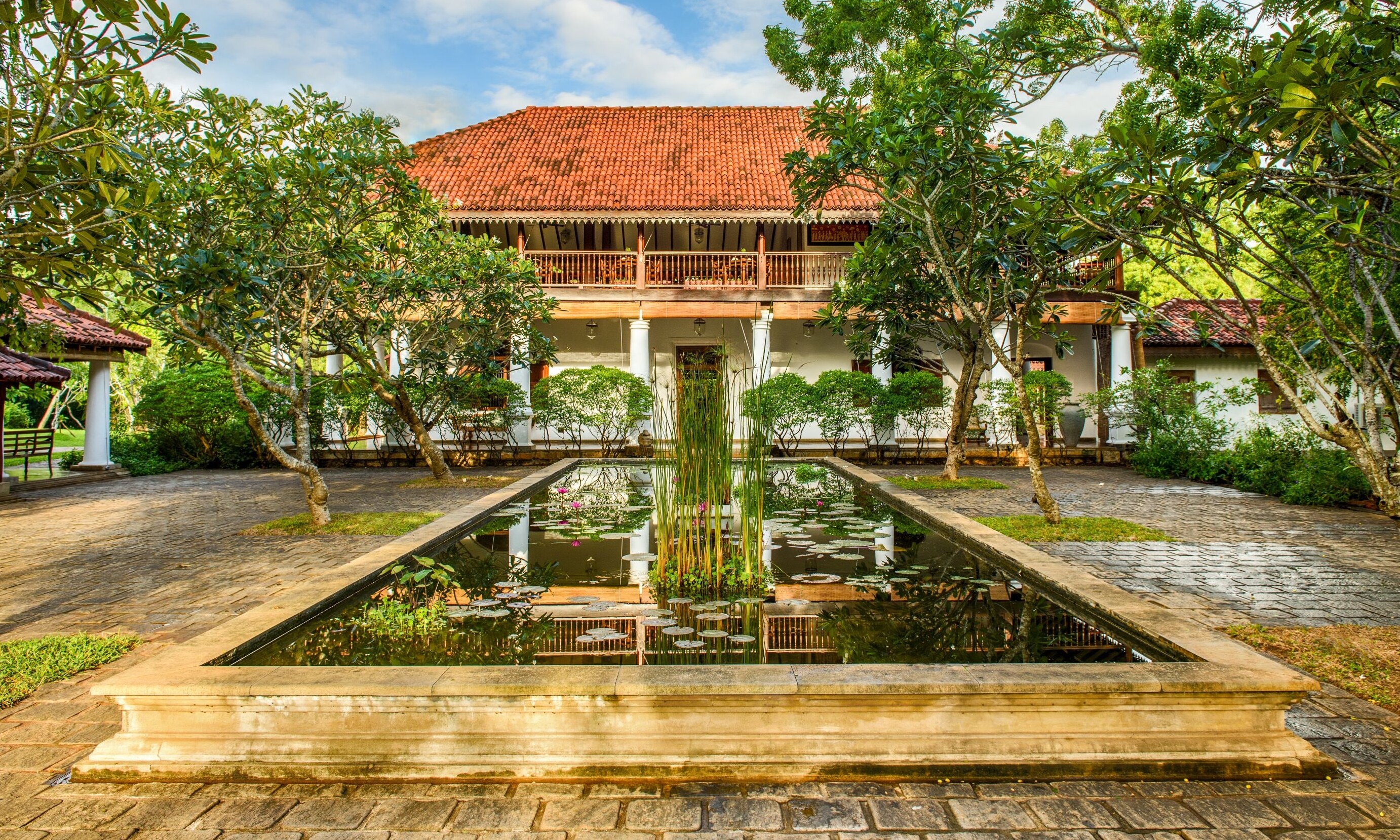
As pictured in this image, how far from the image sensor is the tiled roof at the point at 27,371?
30.9 ft

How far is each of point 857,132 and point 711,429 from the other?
271 cm

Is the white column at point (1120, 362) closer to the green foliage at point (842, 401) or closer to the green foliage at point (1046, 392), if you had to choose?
the green foliage at point (1046, 392)

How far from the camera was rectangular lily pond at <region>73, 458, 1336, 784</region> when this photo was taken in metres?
2.13

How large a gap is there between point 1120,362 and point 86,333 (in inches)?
602

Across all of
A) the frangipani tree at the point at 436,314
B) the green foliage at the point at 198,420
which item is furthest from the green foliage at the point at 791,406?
the green foliage at the point at 198,420

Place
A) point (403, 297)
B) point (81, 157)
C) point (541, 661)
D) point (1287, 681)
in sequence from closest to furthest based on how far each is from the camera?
point (1287, 681)
point (541, 661)
point (81, 157)
point (403, 297)

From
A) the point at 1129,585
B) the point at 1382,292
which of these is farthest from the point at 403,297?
the point at 1382,292

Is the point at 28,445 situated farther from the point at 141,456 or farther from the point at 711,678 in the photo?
the point at 711,678

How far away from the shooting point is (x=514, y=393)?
12.3m

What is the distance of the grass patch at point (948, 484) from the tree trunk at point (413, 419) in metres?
5.15

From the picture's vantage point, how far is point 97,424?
11625mm

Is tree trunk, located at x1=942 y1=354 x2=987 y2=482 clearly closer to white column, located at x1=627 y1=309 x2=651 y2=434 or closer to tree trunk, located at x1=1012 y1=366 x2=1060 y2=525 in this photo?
tree trunk, located at x1=1012 y1=366 x2=1060 y2=525

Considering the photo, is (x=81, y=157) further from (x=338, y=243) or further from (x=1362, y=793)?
(x=1362, y=793)

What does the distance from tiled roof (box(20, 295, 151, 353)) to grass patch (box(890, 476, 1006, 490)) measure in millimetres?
9488
